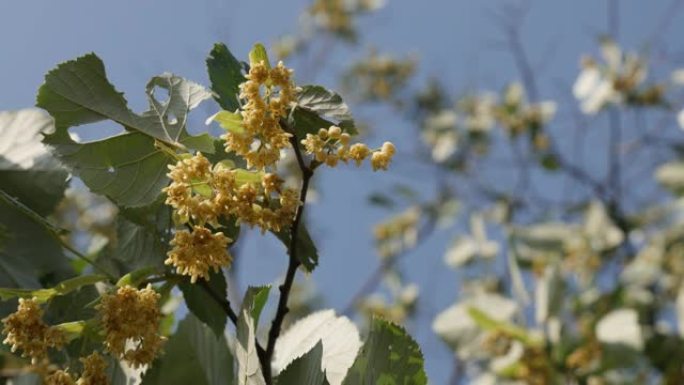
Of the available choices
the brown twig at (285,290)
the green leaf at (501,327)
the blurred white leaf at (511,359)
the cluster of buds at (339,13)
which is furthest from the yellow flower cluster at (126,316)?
the cluster of buds at (339,13)

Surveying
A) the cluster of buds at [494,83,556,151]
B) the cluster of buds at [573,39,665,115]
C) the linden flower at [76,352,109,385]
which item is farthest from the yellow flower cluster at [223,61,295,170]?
the cluster of buds at [494,83,556,151]

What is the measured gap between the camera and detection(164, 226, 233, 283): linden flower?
2.64 feet

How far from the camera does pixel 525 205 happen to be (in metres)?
4.28

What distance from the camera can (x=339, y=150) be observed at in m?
0.86

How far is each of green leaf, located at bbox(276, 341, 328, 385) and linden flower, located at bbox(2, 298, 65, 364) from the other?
0.22 meters

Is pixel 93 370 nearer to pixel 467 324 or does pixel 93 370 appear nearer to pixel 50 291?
pixel 50 291

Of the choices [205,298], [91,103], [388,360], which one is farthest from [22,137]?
[388,360]

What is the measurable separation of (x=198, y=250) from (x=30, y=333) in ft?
0.56

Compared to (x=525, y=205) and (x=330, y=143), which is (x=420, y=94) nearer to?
(x=525, y=205)

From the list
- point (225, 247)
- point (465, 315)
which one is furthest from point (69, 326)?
point (465, 315)

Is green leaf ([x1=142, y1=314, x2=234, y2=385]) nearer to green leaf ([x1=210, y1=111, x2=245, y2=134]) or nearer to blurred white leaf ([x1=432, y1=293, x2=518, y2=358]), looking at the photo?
green leaf ([x1=210, y1=111, x2=245, y2=134])

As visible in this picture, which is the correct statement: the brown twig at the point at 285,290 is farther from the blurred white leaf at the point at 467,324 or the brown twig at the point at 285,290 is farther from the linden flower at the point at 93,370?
the blurred white leaf at the point at 467,324

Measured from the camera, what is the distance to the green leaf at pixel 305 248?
0.97 m

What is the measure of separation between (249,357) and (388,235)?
4.18m
